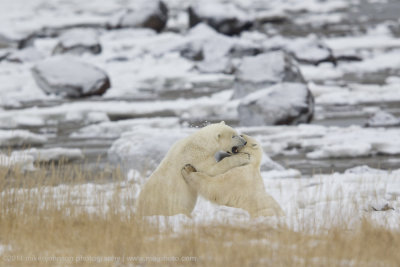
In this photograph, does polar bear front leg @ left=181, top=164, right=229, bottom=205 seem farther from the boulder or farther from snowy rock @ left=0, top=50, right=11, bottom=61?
snowy rock @ left=0, top=50, right=11, bottom=61

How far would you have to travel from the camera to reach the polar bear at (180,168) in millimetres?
5230

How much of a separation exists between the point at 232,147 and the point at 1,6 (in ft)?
115

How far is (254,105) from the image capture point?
11.9 meters

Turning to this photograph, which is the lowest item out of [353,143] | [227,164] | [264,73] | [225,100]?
[225,100]

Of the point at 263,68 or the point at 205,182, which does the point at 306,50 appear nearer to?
the point at 263,68

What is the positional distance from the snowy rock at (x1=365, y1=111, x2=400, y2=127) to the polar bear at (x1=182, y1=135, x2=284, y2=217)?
6312 millimetres

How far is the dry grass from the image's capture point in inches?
153

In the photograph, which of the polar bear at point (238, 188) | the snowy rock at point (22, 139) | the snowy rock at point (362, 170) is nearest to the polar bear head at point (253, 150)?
the polar bear at point (238, 188)

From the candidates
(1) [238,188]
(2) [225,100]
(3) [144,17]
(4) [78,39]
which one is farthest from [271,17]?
(1) [238,188]

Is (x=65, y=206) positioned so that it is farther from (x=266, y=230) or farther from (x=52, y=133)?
(x=52, y=133)


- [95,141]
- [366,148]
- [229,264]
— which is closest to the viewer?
[229,264]

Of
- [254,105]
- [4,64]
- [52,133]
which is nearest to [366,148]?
[254,105]

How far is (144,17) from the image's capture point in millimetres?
25781

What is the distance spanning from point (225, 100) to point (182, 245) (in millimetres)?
10271
